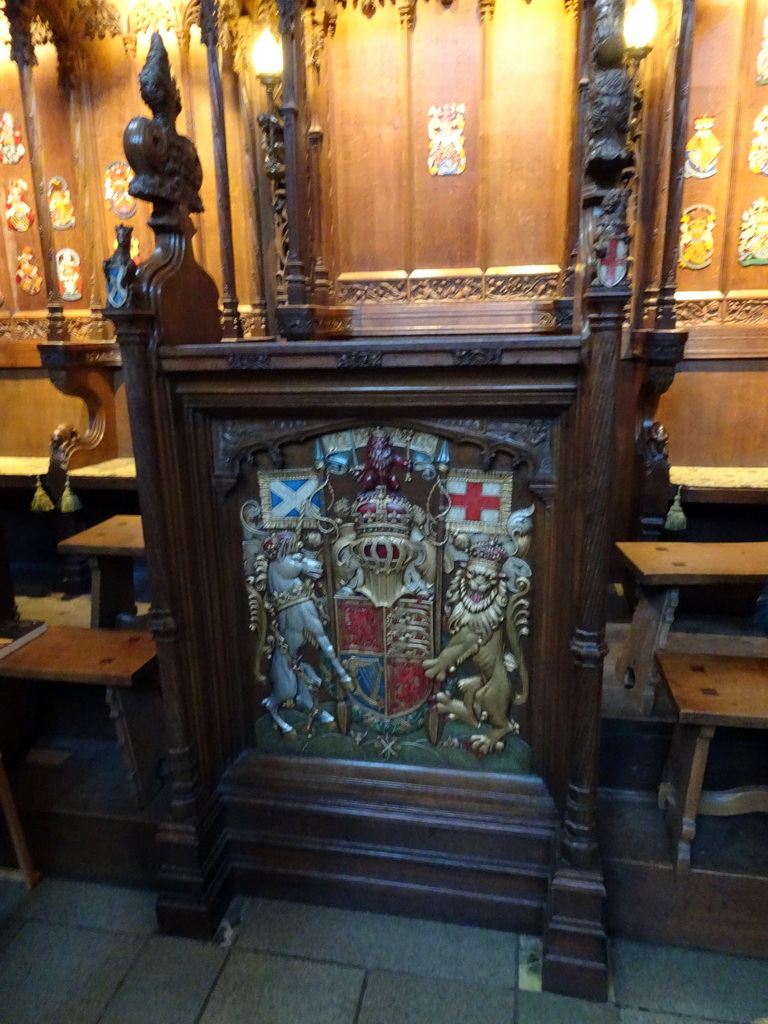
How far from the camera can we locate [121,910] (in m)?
1.74

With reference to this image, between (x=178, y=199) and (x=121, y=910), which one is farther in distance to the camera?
(x=121, y=910)

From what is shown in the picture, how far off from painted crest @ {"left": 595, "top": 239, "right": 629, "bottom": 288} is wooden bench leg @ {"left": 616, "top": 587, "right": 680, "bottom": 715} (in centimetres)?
111

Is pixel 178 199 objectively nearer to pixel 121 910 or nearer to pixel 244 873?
pixel 244 873

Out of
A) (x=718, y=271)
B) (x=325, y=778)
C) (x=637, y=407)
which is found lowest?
(x=325, y=778)

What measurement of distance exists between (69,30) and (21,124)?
493 mm

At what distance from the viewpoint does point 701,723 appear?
1514 mm

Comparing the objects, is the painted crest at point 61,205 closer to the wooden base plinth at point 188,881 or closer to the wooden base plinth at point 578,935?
the wooden base plinth at point 188,881

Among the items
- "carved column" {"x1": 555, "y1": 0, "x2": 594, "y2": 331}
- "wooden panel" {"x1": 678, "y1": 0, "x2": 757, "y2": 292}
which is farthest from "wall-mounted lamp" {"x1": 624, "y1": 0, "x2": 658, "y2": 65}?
"wooden panel" {"x1": 678, "y1": 0, "x2": 757, "y2": 292}

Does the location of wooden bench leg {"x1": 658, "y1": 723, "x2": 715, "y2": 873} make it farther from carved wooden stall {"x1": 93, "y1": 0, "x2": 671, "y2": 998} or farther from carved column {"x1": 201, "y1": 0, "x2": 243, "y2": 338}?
carved column {"x1": 201, "y1": 0, "x2": 243, "y2": 338}

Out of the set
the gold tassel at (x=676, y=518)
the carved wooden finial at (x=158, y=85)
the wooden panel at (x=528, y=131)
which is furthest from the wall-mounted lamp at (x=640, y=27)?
the carved wooden finial at (x=158, y=85)

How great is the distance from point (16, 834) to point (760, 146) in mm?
3466

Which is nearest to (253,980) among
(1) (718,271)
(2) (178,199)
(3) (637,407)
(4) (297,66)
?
(2) (178,199)

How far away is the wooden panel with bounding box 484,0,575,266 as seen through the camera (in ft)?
9.28

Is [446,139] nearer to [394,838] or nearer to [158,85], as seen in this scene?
[158,85]
